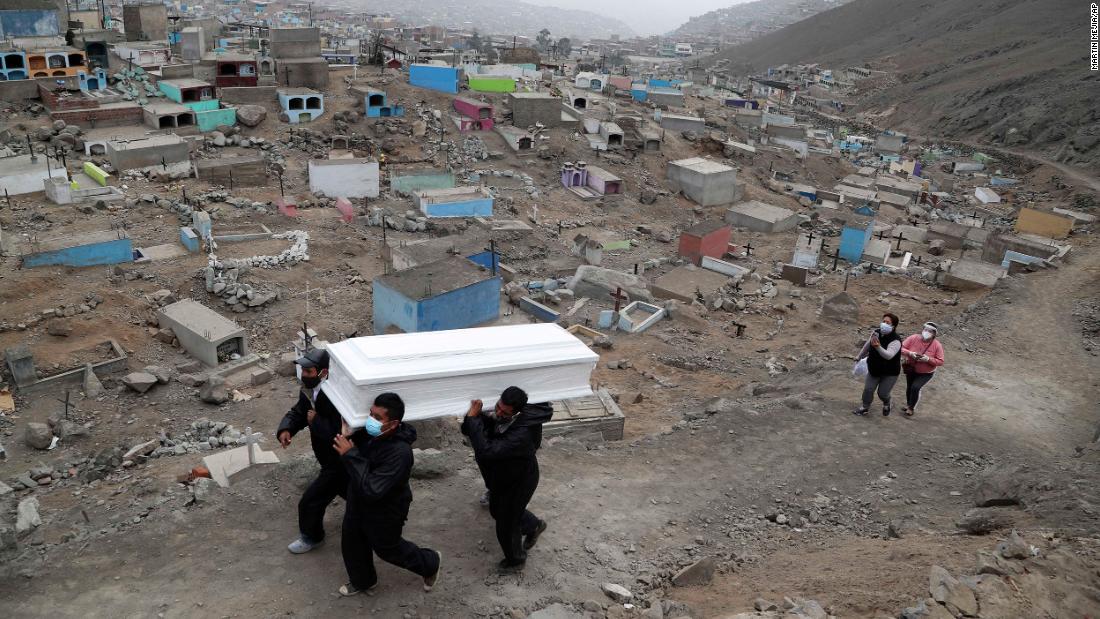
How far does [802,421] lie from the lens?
9.10 metres

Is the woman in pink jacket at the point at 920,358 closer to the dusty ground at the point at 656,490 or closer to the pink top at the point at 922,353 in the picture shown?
the pink top at the point at 922,353

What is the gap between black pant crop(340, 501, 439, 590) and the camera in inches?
189

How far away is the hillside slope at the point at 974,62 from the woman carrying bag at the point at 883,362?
129 feet

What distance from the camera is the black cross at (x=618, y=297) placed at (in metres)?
17.6

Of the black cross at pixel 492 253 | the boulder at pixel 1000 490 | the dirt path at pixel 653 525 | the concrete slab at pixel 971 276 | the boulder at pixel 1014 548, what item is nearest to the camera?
the dirt path at pixel 653 525

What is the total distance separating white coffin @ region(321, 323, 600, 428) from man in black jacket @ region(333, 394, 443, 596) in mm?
426

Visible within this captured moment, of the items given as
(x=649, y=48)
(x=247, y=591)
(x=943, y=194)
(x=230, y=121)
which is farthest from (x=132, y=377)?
(x=649, y=48)

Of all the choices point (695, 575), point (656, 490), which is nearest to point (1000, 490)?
point (656, 490)

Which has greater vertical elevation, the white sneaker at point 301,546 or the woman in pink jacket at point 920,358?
the woman in pink jacket at point 920,358

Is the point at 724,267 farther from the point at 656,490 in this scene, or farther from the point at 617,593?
the point at 617,593

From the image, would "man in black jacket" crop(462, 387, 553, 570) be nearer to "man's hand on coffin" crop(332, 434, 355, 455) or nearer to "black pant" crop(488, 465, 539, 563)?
"black pant" crop(488, 465, 539, 563)

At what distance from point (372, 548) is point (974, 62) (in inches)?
2934

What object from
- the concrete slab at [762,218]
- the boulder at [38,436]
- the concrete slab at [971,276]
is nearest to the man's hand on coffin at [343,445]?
the boulder at [38,436]

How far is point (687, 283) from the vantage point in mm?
21188
